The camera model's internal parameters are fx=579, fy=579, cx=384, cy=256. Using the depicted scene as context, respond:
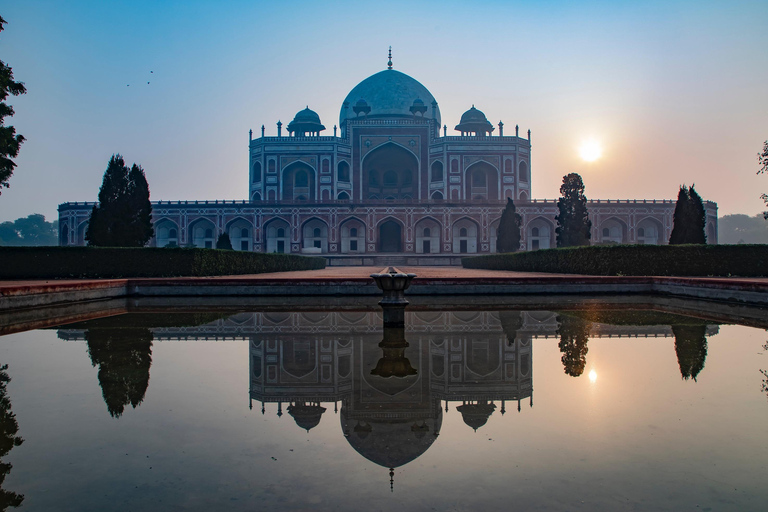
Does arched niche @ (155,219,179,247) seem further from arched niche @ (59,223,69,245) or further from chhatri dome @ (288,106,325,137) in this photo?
chhatri dome @ (288,106,325,137)

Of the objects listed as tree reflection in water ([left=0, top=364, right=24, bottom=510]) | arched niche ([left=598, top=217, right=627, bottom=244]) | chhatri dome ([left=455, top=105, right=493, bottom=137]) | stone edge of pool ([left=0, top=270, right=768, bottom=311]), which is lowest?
tree reflection in water ([left=0, top=364, right=24, bottom=510])

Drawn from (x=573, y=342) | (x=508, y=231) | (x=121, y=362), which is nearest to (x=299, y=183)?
(x=508, y=231)

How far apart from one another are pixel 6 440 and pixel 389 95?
44.1 meters

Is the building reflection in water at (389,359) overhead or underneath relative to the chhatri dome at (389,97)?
underneath

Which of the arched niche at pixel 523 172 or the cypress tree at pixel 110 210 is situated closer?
the cypress tree at pixel 110 210

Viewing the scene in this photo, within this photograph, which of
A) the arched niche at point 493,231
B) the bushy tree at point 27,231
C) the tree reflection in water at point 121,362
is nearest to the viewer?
the tree reflection in water at point 121,362

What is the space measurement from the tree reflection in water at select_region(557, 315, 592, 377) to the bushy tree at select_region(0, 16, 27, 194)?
1368cm

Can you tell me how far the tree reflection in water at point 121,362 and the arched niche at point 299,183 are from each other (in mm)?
37691

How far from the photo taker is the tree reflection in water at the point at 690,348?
3.56m

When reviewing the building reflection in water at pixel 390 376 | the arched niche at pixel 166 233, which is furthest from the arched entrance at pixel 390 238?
the building reflection in water at pixel 390 376

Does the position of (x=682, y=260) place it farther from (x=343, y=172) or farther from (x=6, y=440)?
(x=343, y=172)

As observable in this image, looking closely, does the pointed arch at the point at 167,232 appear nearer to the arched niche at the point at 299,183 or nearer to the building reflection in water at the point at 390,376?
the arched niche at the point at 299,183

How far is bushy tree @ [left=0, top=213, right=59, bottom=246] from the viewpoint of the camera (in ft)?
→ 219

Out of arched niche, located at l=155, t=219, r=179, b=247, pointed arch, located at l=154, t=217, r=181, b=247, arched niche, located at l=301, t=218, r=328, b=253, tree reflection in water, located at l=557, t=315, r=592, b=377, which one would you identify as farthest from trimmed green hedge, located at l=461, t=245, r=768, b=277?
arched niche, located at l=155, t=219, r=179, b=247
